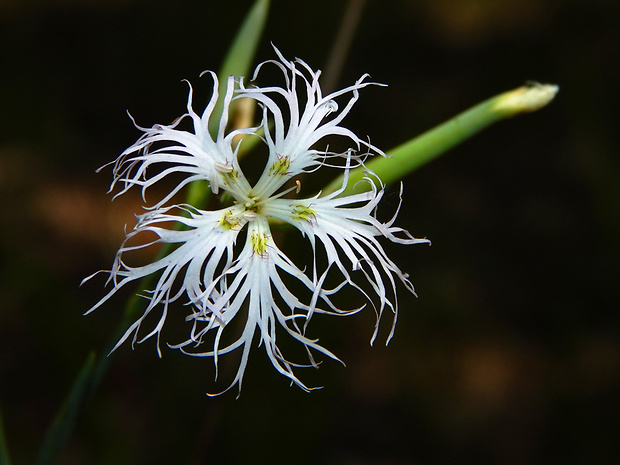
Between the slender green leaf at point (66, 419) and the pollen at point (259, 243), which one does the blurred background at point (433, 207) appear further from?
the pollen at point (259, 243)

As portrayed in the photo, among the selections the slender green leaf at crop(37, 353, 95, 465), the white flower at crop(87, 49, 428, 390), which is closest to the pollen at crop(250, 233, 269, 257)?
the white flower at crop(87, 49, 428, 390)

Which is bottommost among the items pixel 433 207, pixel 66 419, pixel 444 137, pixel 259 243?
pixel 66 419

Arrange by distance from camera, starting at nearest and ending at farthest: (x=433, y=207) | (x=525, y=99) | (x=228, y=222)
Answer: (x=228, y=222) < (x=525, y=99) < (x=433, y=207)

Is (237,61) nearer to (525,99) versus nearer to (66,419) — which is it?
(525,99)

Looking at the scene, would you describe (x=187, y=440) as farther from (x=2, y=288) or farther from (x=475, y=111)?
(x=475, y=111)

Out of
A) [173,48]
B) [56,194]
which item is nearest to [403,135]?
[173,48]

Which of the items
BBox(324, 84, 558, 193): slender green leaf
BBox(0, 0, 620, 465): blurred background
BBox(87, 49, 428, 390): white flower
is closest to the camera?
BBox(87, 49, 428, 390): white flower

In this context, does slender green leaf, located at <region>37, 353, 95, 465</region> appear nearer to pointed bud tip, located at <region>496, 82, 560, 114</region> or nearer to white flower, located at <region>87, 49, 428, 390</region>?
white flower, located at <region>87, 49, 428, 390</region>

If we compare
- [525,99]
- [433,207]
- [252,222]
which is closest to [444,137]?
[525,99]

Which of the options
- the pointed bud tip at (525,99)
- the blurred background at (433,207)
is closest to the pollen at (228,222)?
the pointed bud tip at (525,99)
